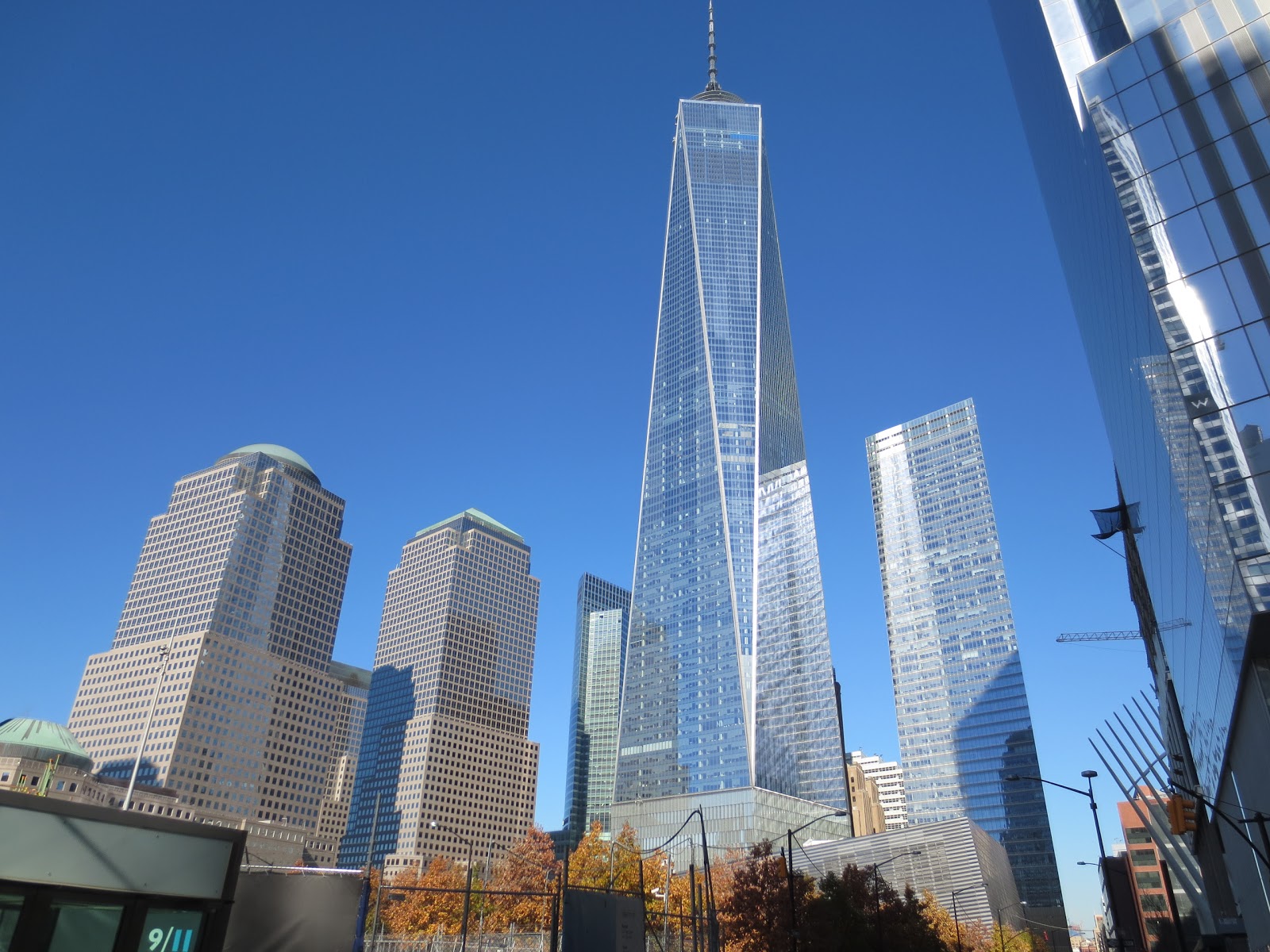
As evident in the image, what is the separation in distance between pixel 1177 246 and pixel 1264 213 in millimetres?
2849

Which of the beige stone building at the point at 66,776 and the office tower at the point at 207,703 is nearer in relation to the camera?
the beige stone building at the point at 66,776

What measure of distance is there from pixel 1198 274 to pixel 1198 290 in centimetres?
62

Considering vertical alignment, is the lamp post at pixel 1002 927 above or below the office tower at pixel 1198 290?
below

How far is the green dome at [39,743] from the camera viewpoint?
150 m

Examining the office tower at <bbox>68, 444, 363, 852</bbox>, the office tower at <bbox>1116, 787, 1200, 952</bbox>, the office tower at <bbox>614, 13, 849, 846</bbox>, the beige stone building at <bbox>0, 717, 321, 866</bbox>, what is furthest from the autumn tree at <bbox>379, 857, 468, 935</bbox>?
the office tower at <bbox>68, 444, 363, 852</bbox>

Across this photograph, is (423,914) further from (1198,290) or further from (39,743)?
(39,743)

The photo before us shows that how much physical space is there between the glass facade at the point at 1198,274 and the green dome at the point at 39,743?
544ft

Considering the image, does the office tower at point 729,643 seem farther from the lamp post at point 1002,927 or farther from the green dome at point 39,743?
the green dome at point 39,743

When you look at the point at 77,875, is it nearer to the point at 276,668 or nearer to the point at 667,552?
the point at 667,552

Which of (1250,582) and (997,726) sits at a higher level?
(997,726)

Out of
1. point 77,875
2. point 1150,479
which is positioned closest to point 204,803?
point 1150,479

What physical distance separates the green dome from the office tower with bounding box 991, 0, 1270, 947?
165 m

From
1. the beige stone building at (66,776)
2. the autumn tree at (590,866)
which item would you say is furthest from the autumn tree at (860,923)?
the beige stone building at (66,776)

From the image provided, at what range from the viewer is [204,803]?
17488cm
